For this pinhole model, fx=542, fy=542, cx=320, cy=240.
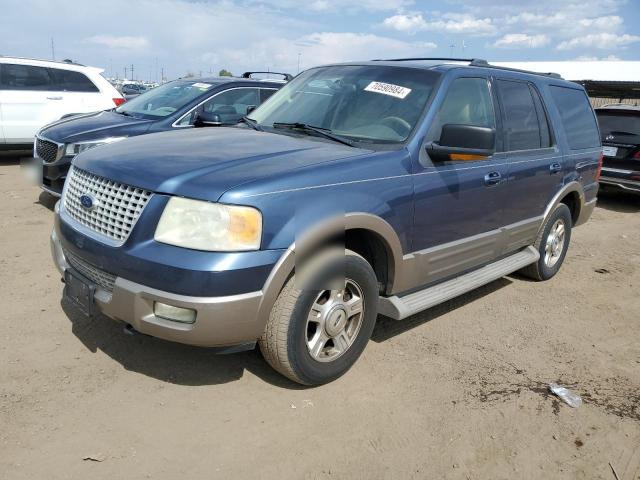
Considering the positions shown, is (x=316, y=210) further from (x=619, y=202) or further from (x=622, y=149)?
(x=619, y=202)

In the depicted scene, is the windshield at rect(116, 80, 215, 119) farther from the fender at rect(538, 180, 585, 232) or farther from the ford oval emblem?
the fender at rect(538, 180, 585, 232)

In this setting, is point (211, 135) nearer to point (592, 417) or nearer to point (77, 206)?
point (77, 206)

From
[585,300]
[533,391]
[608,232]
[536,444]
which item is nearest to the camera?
[536,444]

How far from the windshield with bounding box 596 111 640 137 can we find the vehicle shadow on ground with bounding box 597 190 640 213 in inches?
53.0

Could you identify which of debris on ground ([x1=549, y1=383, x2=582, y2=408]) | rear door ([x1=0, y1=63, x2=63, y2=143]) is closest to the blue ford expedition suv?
debris on ground ([x1=549, y1=383, x2=582, y2=408])

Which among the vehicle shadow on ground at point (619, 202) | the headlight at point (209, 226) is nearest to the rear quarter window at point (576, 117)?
the headlight at point (209, 226)

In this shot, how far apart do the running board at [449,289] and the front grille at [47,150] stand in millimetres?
4441

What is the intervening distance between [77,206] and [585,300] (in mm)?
4416

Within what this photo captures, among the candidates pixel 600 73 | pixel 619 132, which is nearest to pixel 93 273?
pixel 619 132

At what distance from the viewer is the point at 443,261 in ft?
12.3

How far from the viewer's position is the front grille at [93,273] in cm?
279

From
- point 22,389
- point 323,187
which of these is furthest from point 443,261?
point 22,389

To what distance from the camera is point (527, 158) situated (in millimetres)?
4445

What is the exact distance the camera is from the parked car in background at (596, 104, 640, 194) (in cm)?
889
